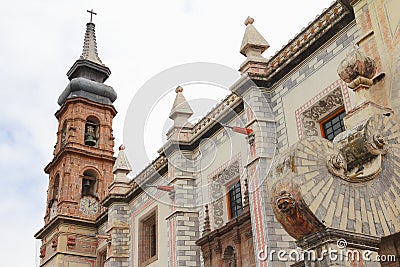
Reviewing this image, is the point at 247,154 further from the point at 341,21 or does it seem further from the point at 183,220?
the point at 341,21

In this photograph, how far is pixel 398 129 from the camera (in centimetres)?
787

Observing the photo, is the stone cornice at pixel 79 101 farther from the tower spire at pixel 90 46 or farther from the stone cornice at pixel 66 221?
the stone cornice at pixel 66 221

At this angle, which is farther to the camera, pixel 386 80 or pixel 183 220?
pixel 183 220

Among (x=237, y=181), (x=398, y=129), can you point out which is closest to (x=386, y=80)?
(x=398, y=129)

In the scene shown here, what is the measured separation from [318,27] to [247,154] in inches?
162

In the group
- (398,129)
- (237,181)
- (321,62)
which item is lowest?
(398,129)

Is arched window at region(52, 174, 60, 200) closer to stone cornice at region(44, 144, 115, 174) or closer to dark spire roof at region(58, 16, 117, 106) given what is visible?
stone cornice at region(44, 144, 115, 174)

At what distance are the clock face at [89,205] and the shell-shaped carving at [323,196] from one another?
→ 73.6 feet

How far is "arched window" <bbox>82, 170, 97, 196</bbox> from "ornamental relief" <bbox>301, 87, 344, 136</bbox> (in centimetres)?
1758

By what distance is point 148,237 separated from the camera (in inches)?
844

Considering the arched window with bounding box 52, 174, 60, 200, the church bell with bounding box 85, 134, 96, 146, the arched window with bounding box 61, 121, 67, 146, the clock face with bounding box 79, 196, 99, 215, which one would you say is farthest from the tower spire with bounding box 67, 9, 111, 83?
the clock face with bounding box 79, 196, 99, 215

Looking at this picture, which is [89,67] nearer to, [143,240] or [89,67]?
[89,67]

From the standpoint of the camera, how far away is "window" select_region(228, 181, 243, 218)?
16.3 metres

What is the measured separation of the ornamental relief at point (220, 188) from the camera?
54.5 ft
